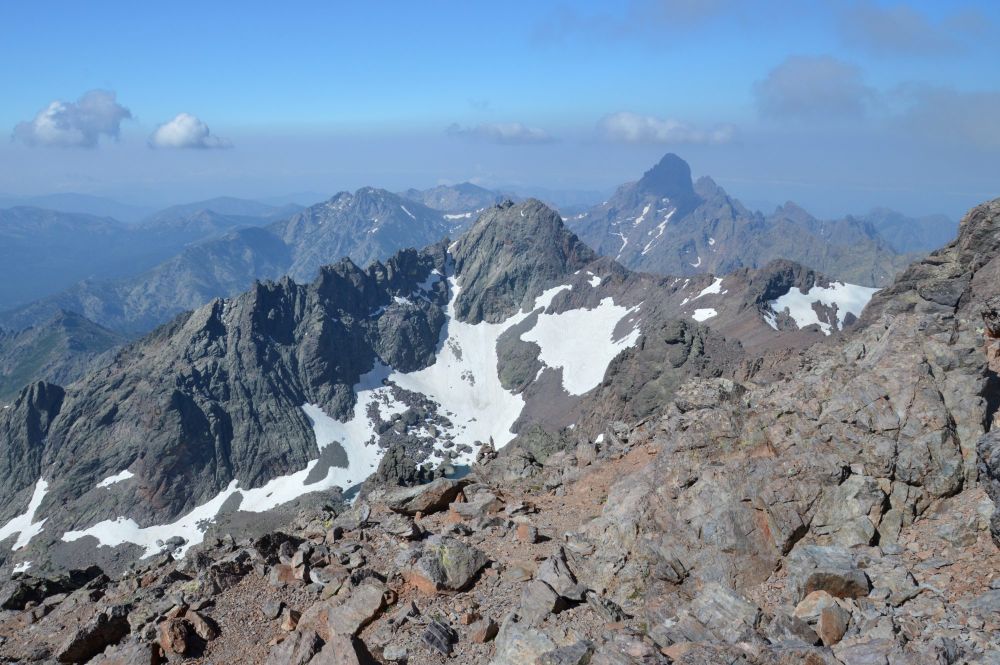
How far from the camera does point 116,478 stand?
165250mm

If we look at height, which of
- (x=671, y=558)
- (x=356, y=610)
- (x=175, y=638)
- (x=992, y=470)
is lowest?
(x=175, y=638)

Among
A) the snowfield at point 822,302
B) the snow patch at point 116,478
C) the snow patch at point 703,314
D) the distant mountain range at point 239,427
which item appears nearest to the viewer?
the distant mountain range at point 239,427

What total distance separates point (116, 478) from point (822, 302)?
208708 mm

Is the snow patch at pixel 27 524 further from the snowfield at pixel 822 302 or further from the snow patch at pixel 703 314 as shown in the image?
the snowfield at pixel 822 302

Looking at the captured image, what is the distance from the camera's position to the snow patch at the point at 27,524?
147062mm

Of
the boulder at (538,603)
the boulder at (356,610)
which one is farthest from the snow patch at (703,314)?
the boulder at (356,610)

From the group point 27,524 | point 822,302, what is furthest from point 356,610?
point 822,302

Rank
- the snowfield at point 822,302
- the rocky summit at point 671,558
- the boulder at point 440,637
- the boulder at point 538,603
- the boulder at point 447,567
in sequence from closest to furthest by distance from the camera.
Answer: the rocky summit at point 671,558
the boulder at point 440,637
the boulder at point 538,603
the boulder at point 447,567
the snowfield at point 822,302

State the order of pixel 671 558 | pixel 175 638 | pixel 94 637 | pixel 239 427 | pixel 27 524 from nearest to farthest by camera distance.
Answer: pixel 175 638 → pixel 671 558 → pixel 94 637 → pixel 27 524 → pixel 239 427

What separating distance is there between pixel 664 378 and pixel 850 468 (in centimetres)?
11783

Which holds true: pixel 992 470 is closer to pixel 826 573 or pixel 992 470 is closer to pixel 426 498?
pixel 826 573

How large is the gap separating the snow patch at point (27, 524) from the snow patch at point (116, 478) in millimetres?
14501

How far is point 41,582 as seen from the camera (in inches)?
1175

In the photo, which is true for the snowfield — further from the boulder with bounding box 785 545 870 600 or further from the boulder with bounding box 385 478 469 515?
the boulder with bounding box 785 545 870 600
